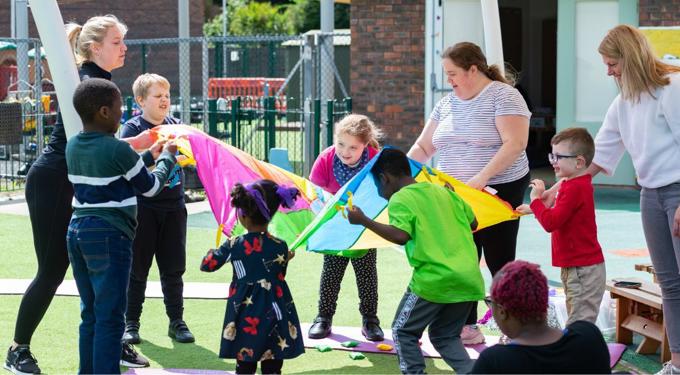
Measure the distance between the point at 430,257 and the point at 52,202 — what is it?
2.17 meters

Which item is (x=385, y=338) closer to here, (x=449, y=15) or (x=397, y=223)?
(x=397, y=223)

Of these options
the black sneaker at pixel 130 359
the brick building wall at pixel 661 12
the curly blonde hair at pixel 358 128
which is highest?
the brick building wall at pixel 661 12

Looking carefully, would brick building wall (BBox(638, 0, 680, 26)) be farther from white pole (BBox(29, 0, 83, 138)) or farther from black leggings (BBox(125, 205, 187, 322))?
white pole (BBox(29, 0, 83, 138))

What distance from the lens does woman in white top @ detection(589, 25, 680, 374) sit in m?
5.72

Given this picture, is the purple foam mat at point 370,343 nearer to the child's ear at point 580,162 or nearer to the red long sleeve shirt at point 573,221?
the red long sleeve shirt at point 573,221

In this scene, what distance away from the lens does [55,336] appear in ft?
23.8

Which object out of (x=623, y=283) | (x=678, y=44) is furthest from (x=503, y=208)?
(x=678, y=44)

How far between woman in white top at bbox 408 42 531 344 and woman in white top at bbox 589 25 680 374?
79cm

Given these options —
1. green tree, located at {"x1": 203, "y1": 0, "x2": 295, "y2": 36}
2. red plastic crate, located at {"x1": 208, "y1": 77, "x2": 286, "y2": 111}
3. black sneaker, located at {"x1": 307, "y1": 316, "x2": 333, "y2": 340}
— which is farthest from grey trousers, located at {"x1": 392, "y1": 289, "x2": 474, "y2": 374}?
green tree, located at {"x1": 203, "y1": 0, "x2": 295, "y2": 36}

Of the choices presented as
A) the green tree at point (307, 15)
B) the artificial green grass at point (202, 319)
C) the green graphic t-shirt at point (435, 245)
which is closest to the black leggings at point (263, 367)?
the artificial green grass at point (202, 319)

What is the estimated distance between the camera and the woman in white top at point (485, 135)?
21.7ft

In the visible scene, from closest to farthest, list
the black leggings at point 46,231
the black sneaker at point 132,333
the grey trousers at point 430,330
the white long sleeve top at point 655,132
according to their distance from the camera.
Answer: the grey trousers at point 430,330 < the white long sleeve top at point 655,132 < the black leggings at point 46,231 < the black sneaker at point 132,333

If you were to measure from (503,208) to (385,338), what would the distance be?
1314mm

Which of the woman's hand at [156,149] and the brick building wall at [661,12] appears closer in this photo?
the woman's hand at [156,149]
